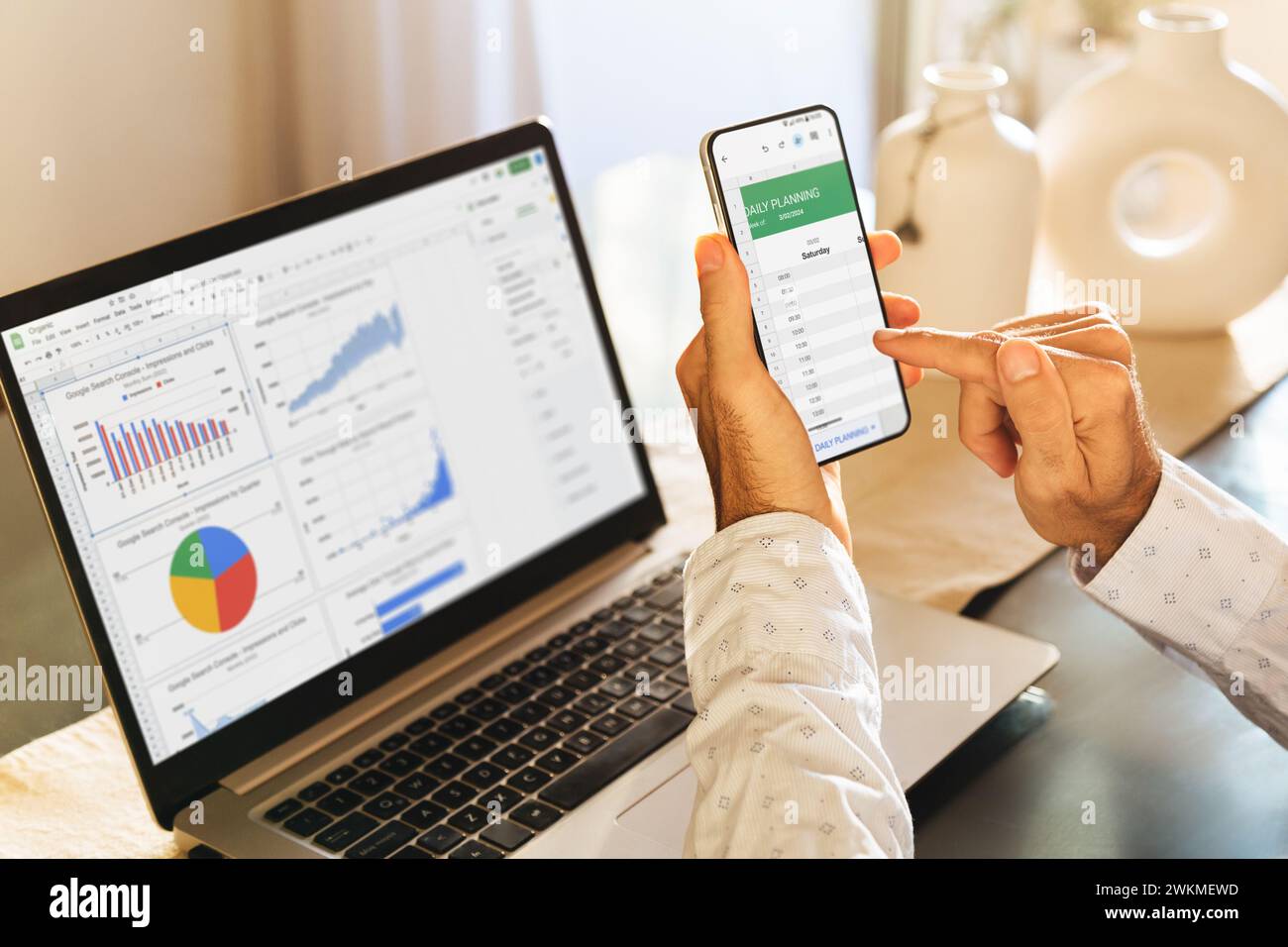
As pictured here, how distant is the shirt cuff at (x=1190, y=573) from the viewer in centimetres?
71

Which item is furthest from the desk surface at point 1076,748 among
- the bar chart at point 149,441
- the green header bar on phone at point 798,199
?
the green header bar on phone at point 798,199

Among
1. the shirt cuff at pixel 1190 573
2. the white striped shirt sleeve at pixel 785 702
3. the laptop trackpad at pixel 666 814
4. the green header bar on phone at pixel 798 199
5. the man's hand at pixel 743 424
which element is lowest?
the laptop trackpad at pixel 666 814

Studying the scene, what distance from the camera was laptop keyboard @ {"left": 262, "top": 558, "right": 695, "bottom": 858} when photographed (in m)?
0.67

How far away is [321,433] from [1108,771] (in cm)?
49

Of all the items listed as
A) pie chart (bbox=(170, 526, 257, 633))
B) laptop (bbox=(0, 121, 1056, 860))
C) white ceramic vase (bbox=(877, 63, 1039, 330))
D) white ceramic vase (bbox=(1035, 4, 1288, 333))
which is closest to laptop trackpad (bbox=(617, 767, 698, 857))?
laptop (bbox=(0, 121, 1056, 860))

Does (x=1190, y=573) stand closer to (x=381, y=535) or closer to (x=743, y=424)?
(x=743, y=424)

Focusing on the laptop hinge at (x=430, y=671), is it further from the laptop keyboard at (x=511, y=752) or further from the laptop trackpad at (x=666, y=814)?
the laptop trackpad at (x=666, y=814)

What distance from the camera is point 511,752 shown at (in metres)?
0.72

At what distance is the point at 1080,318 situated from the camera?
0.76 meters

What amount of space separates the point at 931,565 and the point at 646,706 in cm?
29

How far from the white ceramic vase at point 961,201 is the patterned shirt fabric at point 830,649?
1.55 feet

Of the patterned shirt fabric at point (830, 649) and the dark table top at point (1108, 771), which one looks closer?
the patterned shirt fabric at point (830, 649)
